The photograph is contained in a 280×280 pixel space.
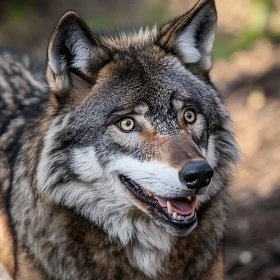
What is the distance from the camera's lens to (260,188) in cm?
819

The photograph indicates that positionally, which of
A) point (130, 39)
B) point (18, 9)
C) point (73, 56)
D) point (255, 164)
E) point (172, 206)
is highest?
point (18, 9)

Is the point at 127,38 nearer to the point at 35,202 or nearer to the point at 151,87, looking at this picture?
the point at 151,87

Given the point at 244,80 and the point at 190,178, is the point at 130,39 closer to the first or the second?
the point at 190,178

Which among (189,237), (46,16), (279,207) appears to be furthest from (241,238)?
(46,16)

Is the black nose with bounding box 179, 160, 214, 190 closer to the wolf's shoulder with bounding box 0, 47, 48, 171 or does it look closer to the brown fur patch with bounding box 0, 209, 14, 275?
the wolf's shoulder with bounding box 0, 47, 48, 171

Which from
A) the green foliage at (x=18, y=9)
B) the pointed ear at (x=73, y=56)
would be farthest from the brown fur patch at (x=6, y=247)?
the green foliage at (x=18, y=9)

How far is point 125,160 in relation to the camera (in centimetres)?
463

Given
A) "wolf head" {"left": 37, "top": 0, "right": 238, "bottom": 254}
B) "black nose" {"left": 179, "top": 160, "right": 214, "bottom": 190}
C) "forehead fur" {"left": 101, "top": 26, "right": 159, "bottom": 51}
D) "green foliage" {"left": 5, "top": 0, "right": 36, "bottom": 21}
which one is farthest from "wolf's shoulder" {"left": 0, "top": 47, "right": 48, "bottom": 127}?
"green foliage" {"left": 5, "top": 0, "right": 36, "bottom": 21}

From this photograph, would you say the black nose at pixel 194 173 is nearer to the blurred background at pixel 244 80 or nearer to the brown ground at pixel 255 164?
the brown ground at pixel 255 164

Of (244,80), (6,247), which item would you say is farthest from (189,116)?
(244,80)

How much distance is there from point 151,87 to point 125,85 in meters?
0.18

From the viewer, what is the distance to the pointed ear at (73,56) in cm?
466

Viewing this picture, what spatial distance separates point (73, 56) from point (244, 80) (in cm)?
622

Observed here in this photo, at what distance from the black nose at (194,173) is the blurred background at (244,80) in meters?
1.76
